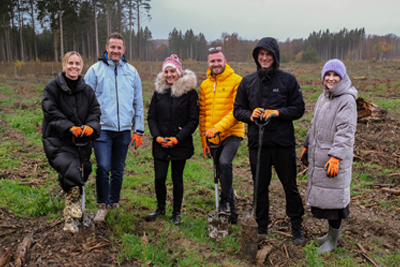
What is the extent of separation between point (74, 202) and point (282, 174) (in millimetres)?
2608

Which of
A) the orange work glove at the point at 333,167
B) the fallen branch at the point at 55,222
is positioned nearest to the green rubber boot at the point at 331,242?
the orange work glove at the point at 333,167

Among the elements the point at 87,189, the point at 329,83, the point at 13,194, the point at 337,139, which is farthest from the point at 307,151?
the point at 13,194

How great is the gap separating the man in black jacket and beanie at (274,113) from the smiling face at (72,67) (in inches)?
80.6

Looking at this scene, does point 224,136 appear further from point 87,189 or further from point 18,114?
point 18,114

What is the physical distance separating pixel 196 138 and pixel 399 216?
601 cm

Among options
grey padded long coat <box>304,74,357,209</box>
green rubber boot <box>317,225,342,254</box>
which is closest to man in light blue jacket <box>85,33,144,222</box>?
grey padded long coat <box>304,74,357,209</box>

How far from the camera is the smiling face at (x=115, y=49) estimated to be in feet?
12.6

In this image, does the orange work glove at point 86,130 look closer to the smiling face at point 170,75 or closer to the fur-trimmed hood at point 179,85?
the fur-trimmed hood at point 179,85

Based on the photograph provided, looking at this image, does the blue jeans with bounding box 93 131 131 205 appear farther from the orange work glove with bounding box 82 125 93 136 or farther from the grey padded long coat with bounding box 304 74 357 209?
the grey padded long coat with bounding box 304 74 357 209

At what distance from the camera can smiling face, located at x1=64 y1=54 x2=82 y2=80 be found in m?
3.29

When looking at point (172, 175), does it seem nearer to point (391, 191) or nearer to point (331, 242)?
point (331, 242)

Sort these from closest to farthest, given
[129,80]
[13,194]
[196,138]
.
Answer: [129,80] → [13,194] → [196,138]

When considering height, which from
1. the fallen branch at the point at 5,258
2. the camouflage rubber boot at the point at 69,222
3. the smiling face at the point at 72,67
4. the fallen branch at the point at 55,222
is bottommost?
the fallen branch at the point at 5,258

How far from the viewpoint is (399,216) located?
14.2 ft
